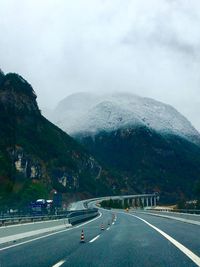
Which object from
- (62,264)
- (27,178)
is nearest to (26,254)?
(62,264)

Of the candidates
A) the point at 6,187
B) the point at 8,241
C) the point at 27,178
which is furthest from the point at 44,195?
the point at 8,241

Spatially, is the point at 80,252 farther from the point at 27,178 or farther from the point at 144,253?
the point at 27,178

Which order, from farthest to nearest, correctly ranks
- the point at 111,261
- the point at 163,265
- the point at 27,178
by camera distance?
the point at 27,178 < the point at 111,261 < the point at 163,265

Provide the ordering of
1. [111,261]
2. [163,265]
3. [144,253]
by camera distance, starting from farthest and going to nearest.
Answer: [144,253], [111,261], [163,265]

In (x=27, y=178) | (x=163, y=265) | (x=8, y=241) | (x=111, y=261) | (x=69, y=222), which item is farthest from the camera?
(x=27, y=178)

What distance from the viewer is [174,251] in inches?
643

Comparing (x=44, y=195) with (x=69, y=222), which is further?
(x=44, y=195)

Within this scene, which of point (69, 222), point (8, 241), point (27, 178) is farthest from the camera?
point (27, 178)

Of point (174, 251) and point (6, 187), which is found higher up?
point (6, 187)

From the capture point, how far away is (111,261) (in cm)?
1361

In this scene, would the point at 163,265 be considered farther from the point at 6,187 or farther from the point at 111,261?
the point at 6,187

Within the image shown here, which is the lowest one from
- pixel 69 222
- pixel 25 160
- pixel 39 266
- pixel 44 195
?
pixel 39 266

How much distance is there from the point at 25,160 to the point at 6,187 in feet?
163

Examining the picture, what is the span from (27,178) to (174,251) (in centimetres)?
16821
